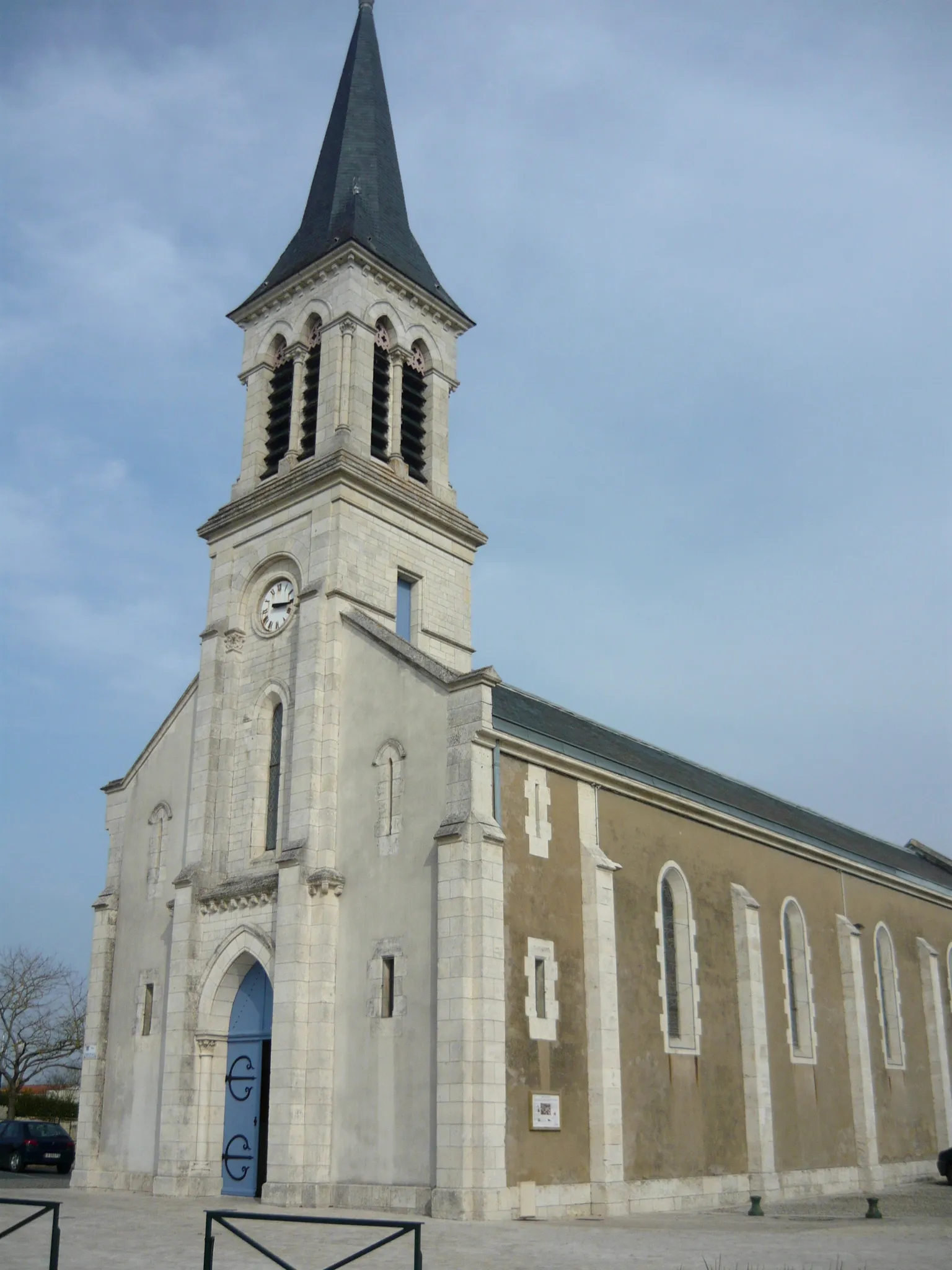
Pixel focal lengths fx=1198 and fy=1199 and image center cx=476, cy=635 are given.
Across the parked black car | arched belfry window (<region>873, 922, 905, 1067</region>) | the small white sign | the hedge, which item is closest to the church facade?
the small white sign

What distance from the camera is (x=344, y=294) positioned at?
83.6 feet

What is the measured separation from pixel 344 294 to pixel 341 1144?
16640 millimetres

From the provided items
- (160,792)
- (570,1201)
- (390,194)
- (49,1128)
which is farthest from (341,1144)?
(390,194)

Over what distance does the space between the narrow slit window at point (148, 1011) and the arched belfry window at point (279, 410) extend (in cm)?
1069

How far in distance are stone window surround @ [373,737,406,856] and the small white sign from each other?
173 inches

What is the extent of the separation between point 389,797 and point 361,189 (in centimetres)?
1565

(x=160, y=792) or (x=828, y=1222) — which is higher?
(x=160, y=792)

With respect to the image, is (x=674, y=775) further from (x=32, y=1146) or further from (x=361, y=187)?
(x=32, y=1146)

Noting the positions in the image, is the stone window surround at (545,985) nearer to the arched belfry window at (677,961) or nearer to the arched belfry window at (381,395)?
the arched belfry window at (677,961)

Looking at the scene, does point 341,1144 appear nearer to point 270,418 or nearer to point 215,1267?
point 215,1267

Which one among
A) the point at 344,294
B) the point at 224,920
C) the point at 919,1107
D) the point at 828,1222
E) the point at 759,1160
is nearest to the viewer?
the point at 828,1222

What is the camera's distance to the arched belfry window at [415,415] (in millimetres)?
25953

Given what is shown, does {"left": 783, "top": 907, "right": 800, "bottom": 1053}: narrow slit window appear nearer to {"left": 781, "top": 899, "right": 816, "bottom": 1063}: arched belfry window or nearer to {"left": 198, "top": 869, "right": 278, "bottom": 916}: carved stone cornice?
{"left": 781, "top": 899, "right": 816, "bottom": 1063}: arched belfry window

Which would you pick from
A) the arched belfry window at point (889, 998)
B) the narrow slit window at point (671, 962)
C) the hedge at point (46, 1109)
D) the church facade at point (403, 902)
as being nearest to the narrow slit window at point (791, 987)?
the church facade at point (403, 902)
